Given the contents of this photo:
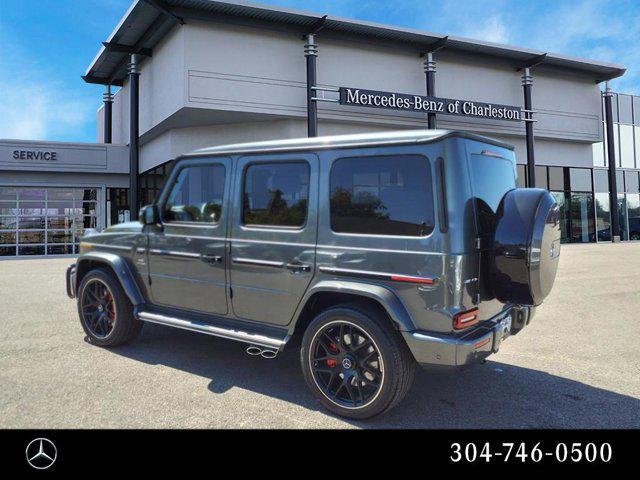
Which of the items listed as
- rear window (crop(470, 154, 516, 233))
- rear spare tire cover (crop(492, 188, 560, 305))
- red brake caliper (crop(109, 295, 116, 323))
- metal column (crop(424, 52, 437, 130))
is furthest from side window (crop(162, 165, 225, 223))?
metal column (crop(424, 52, 437, 130))

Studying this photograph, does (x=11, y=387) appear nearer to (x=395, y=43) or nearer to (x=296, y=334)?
(x=296, y=334)

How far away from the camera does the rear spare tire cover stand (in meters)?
3.11

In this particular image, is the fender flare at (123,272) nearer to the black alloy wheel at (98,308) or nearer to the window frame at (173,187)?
the black alloy wheel at (98,308)

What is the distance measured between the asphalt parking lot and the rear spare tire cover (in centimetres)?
95

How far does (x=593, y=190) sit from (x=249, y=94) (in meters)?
20.0

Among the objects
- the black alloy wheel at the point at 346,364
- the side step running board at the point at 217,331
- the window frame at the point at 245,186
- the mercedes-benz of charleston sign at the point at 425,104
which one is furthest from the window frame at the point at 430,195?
the mercedes-benz of charleston sign at the point at 425,104

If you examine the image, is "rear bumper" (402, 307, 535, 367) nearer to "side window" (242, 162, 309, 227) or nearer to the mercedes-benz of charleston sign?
"side window" (242, 162, 309, 227)

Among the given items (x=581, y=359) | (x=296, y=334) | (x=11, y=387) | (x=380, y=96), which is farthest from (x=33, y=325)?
(x=380, y=96)

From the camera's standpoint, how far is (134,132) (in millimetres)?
19703

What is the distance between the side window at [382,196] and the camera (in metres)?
3.05

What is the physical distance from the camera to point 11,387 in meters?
3.79

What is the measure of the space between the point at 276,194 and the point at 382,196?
0.96 meters

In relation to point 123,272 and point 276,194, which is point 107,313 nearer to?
point 123,272
